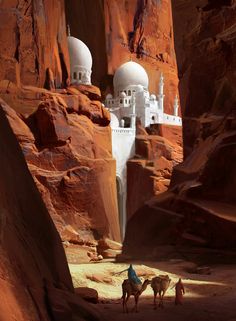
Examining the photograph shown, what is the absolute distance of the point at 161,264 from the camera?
50.1ft

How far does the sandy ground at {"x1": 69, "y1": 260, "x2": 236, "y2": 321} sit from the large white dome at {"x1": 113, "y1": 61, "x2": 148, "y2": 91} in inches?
1504

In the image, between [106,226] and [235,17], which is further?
[106,226]

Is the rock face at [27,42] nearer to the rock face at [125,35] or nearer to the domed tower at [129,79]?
the domed tower at [129,79]

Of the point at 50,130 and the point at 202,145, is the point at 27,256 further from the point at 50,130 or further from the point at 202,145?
the point at 50,130

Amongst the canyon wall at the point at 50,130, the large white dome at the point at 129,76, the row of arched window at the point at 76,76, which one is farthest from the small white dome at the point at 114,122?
the canyon wall at the point at 50,130

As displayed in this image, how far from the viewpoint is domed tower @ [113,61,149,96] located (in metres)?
51.7

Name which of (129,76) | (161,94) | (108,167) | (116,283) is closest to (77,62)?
(129,76)

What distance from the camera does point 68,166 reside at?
92.4ft

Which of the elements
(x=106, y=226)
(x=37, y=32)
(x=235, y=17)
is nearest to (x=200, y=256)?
(x=235, y=17)

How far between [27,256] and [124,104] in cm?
4573

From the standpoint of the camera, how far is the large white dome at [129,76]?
51.7 meters

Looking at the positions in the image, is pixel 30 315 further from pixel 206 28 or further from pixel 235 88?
pixel 206 28

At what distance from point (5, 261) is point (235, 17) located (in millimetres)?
17614

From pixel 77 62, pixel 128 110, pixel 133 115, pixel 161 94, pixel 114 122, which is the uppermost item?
pixel 77 62
